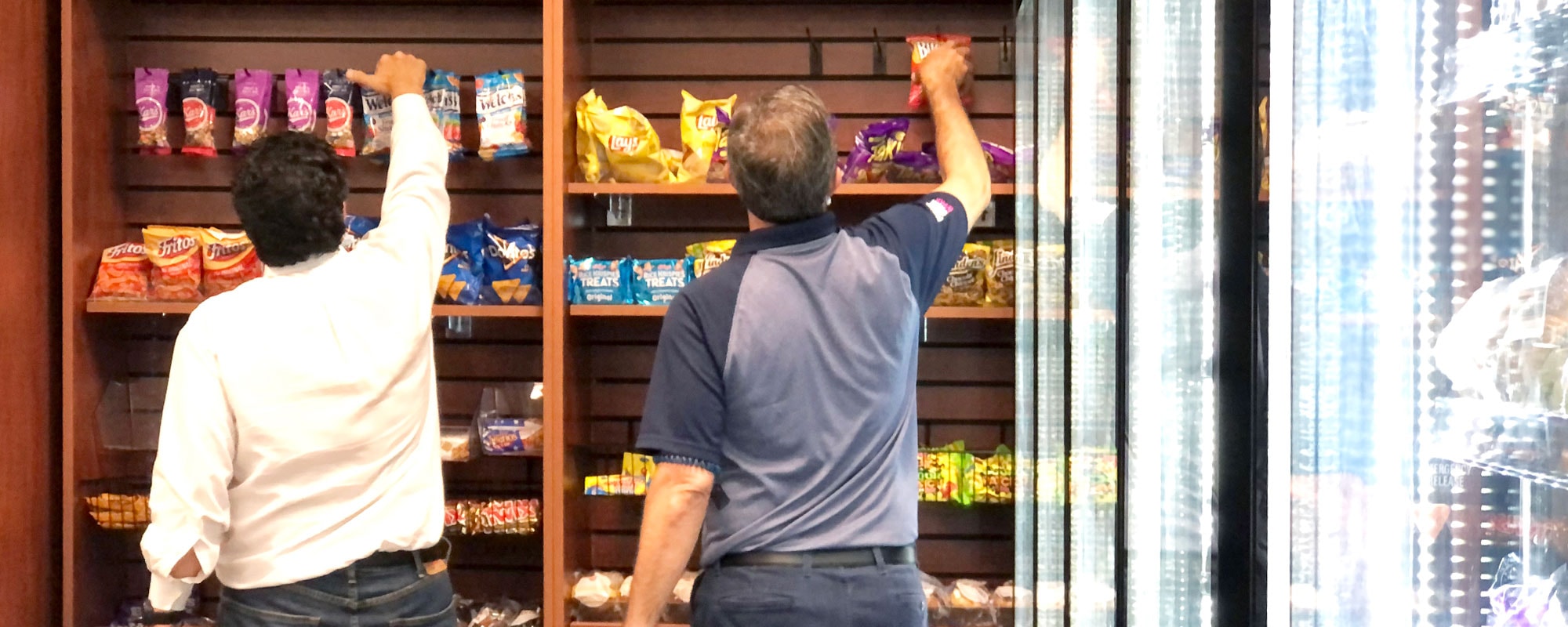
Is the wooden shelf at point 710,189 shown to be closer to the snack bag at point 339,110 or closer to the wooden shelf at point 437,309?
the wooden shelf at point 437,309

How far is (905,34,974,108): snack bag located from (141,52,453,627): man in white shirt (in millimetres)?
1503

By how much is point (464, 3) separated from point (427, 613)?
6.33 feet

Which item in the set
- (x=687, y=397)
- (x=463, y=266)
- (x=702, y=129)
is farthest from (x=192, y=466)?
(x=702, y=129)

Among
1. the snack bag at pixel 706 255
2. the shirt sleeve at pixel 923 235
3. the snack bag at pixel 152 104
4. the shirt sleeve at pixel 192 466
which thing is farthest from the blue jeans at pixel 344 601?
the snack bag at pixel 152 104

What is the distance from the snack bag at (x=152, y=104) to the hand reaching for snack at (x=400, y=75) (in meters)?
0.84

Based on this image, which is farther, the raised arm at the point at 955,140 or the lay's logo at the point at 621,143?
the lay's logo at the point at 621,143

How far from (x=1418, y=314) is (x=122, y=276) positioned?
319 centimetres

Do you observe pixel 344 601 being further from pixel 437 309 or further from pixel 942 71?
pixel 942 71

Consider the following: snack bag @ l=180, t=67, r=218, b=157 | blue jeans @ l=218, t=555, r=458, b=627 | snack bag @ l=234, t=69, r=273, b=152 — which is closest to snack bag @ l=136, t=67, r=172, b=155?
snack bag @ l=180, t=67, r=218, b=157

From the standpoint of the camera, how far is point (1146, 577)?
1658 mm

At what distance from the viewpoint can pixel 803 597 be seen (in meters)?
1.87

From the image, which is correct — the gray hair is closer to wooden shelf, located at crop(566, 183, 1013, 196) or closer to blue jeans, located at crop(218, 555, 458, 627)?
blue jeans, located at crop(218, 555, 458, 627)

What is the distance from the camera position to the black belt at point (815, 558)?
74.5 inches

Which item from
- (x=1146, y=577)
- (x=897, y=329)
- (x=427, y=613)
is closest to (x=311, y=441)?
(x=427, y=613)
